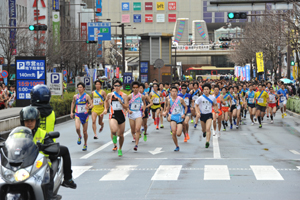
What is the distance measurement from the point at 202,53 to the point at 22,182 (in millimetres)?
114839

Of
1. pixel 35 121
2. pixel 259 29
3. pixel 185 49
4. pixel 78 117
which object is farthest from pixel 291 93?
pixel 185 49

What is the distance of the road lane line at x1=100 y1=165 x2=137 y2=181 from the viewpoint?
32.9 feet

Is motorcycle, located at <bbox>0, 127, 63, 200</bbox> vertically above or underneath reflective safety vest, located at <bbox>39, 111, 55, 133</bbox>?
underneath

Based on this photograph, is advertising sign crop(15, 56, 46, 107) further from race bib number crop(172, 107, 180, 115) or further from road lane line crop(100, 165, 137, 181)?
road lane line crop(100, 165, 137, 181)

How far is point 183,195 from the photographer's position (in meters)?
8.34

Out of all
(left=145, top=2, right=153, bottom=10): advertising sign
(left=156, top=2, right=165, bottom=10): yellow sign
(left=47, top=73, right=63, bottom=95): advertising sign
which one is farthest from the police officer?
(left=145, top=2, right=153, bottom=10): advertising sign

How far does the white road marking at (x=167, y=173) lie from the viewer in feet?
32.7

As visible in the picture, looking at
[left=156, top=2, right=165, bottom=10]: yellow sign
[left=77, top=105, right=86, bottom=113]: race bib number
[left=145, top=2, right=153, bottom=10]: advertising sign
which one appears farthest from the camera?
[left=145, top=2, right=153, bottom=10]: advertising sign

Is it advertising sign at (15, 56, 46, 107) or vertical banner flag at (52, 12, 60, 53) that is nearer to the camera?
advertising sign at (15, 56, 46, 107)

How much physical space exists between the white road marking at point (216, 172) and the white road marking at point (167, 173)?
0.56 m

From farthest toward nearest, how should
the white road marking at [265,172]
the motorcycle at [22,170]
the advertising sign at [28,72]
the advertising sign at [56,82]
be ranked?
the advertising sign at [56,82], the advertising sign at [28,72], the white road marking at [265,172], the motorcycle at [22,170]

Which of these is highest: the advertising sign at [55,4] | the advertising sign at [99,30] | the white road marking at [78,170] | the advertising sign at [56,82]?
the advertising sign at [55,4]

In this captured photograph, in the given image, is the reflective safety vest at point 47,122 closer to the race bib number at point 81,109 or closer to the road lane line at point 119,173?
the road lane line at point 119,173

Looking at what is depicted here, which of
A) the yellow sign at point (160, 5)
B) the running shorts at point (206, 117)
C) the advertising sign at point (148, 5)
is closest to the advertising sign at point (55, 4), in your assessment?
the running shorts at point (206, 117)
